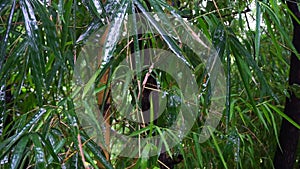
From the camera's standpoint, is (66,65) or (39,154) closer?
(39,154)

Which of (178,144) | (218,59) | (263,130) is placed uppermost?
(218,59)

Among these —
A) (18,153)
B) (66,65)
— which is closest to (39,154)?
(18,153)

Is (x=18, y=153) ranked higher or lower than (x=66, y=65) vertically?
lower

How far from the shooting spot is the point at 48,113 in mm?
695

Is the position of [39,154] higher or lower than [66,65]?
lower

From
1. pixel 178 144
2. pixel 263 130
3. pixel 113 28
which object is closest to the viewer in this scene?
pixel 113 28

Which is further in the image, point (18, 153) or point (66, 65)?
point (66, 65)

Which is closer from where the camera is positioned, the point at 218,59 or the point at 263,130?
the point at 218,59

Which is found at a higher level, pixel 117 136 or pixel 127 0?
pixel 127 0

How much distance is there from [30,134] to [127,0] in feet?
0.73

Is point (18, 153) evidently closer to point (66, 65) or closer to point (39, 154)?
point (39, 154)

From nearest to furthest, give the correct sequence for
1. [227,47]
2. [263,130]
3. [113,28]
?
[113,28]
[227,47]
[263,130]

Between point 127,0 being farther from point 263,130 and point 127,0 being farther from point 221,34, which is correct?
point 263,130

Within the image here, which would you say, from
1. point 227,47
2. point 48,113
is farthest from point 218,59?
point 48,113
